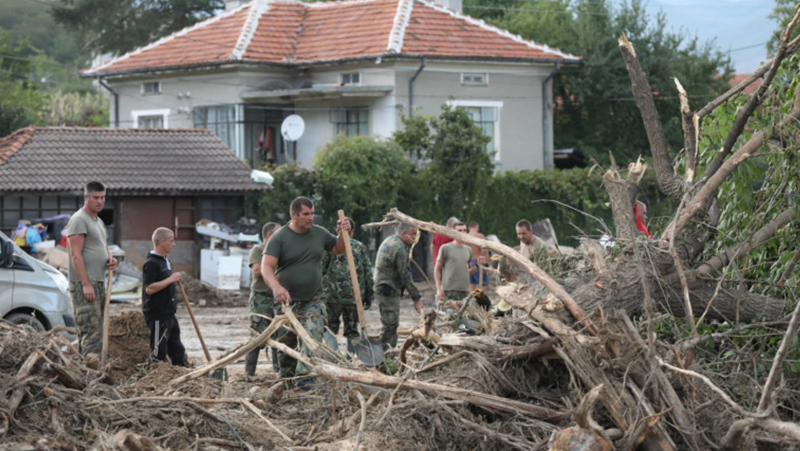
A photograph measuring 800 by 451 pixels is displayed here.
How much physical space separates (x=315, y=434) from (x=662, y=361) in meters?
2.63

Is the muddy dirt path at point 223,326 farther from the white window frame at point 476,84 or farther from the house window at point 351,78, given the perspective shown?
the white window frame at point 476,84

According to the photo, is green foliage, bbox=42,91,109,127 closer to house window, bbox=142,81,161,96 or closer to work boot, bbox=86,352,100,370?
house window, bbox=142,81,161,96

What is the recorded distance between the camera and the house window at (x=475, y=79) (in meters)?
31.3

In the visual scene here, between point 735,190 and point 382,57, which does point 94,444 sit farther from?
point 382,57

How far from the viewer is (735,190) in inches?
365

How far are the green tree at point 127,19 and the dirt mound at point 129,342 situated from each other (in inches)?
1581

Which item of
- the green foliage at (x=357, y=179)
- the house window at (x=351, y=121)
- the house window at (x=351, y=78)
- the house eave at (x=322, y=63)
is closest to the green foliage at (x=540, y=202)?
the green foliage at (x=357, y=179)

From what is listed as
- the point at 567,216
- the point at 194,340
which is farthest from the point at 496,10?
the point at 194,340

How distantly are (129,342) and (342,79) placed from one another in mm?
21157

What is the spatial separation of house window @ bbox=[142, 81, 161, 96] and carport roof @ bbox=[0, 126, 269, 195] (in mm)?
6480

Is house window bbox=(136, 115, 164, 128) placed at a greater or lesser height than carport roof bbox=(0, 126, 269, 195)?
greater

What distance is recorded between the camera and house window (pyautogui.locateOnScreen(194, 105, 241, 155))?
31562 mm

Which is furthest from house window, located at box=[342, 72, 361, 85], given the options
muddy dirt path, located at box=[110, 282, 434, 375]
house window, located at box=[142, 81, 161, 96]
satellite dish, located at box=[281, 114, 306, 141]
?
muddy dirt path, located at box=[110, 282, 434, 375]

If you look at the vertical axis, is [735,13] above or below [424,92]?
above
